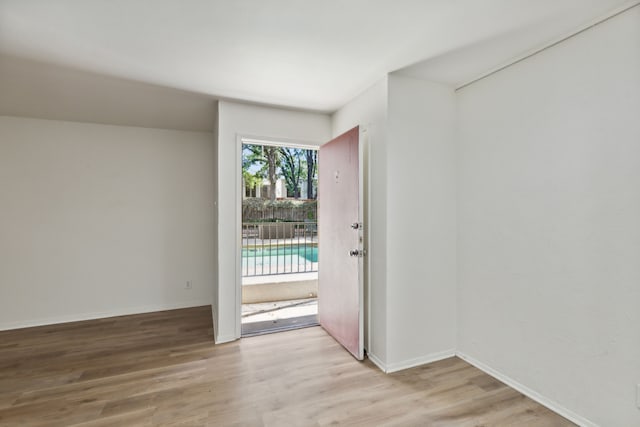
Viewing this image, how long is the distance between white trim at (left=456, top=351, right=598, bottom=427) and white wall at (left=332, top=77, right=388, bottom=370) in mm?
785

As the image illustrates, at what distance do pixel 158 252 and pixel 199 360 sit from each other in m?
1.94

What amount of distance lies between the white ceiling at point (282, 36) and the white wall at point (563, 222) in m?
0.29

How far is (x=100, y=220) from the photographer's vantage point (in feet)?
12.1

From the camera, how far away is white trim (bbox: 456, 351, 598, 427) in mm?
1765

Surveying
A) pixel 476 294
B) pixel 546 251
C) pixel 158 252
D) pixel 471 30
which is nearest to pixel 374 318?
pixel 476 294

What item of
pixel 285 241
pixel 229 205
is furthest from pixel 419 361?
pixel 285 241

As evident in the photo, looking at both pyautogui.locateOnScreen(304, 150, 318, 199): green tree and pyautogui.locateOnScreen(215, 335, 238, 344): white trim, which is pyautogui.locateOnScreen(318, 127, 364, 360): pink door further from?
pyautogui.locateOnScreen(304, 150, 318, 199): green tree

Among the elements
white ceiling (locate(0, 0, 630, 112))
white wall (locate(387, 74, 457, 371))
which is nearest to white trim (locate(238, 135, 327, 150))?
white ceiling (locate(0, 0, 630, 112))

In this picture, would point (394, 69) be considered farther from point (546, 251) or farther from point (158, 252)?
point (158, 252)

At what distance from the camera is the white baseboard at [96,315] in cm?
336

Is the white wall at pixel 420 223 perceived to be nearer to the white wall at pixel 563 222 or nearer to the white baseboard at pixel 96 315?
the white wall at pixel 563 222

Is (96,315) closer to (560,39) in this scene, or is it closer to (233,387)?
(233,387)

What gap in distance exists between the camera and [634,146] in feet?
5.11

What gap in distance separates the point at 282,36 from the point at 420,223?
1.76m
